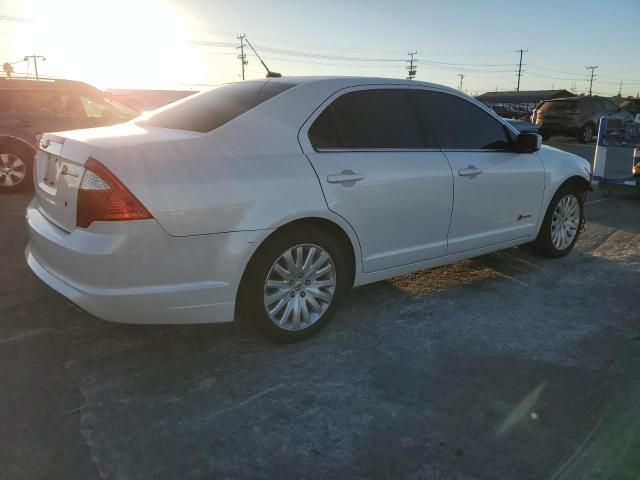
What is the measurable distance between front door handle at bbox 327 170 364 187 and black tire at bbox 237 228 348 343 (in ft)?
1.08

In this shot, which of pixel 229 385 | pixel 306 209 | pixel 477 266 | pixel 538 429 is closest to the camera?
pixel 538 429

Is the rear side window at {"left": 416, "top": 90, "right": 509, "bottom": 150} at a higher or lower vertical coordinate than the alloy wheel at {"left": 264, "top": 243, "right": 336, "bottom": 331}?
higher

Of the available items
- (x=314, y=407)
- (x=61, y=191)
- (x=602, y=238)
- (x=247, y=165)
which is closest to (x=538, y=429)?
(x=314, y=407)

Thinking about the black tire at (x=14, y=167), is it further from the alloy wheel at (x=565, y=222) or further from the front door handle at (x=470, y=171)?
the alloy wheel at (x=565, y=222)

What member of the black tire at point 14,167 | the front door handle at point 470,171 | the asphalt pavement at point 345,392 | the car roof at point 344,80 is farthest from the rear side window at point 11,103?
the front door handle at point 470,171

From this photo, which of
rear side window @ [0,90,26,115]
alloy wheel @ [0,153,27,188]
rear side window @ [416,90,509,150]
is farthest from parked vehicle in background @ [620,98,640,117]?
alloy wheel @ [0,153,27,188]

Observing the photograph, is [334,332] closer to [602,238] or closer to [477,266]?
[477,266]

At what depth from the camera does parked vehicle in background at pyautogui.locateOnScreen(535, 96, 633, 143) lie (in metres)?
18.8

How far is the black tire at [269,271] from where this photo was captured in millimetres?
→ 2998

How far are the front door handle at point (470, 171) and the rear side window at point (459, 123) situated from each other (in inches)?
7.1

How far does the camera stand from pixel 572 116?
61.8 ft

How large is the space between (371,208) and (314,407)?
4.42 ft

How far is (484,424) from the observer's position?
252 cm

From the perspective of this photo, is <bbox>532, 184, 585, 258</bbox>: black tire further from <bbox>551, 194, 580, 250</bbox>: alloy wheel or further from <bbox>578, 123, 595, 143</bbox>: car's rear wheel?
<bbox>578, 123, 595, 143</bbox>: car's rear wheel
